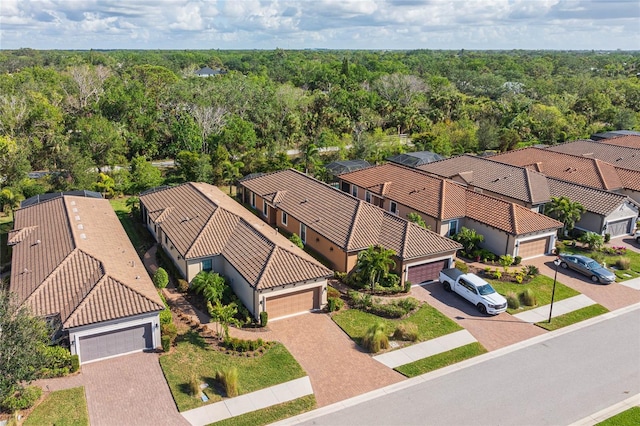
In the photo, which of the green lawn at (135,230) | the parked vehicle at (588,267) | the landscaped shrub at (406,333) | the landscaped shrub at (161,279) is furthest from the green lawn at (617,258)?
the green lawn at (135,230)

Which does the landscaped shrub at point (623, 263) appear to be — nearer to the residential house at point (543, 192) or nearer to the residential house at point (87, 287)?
the residential house at point (543, 192)

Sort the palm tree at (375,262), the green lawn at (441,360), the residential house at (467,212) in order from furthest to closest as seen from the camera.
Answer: the residential house at (467,212), the palm tree at (375,262), the green lawn at (441,360)

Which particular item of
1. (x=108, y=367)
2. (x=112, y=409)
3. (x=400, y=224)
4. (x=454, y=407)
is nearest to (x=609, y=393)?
(x=454, y=407)

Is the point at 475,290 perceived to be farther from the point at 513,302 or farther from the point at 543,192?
the point at 543,192

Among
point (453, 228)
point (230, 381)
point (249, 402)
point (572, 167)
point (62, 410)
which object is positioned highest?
point (572, 167)

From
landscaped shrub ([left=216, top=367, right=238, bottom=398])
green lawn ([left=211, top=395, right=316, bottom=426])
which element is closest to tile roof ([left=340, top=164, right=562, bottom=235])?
green lawn ([left=211, top=395, right=316, bottom=426])

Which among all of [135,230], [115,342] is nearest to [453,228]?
[135,230]

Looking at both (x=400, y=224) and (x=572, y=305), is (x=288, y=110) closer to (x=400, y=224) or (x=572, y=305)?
(x=400, y=224)
